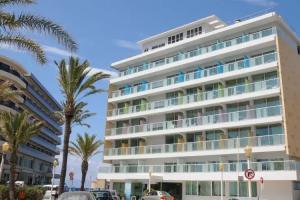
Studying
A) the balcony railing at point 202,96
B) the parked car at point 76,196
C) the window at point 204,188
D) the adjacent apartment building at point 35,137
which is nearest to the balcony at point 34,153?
the adjacent apartment building at point 35,137

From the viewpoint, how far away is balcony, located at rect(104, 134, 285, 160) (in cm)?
3749

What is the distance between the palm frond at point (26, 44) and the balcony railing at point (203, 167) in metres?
25.8

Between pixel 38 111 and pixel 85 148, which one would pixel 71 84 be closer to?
pixel 85 148

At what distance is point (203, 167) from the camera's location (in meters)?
41.8

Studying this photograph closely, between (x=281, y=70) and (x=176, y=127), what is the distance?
45.2 ft

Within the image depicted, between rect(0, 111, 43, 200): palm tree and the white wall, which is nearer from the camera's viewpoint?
the white wall

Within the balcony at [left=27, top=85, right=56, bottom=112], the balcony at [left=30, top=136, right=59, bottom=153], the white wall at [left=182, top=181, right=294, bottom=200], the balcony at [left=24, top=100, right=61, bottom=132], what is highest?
the balcony at [left=27, top=85, right=56, bottom=112]

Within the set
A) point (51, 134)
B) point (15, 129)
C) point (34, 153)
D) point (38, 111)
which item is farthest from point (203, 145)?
point (51, 134)

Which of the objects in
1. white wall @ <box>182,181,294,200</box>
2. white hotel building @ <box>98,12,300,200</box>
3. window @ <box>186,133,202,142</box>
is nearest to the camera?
white wall @ <box>182,181,294,200</box>

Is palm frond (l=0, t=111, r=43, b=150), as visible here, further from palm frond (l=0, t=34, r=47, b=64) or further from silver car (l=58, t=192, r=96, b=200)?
silver car (l=58, t=192, r=96, b=200)

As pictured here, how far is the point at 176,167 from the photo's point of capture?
4450cm

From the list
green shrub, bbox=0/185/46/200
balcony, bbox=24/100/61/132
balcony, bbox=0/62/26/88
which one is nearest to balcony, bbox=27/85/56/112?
balcony, bbox=24/100/61/132

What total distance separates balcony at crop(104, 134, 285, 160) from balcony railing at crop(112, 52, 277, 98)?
7.59 metres

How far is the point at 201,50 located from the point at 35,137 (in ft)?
200
